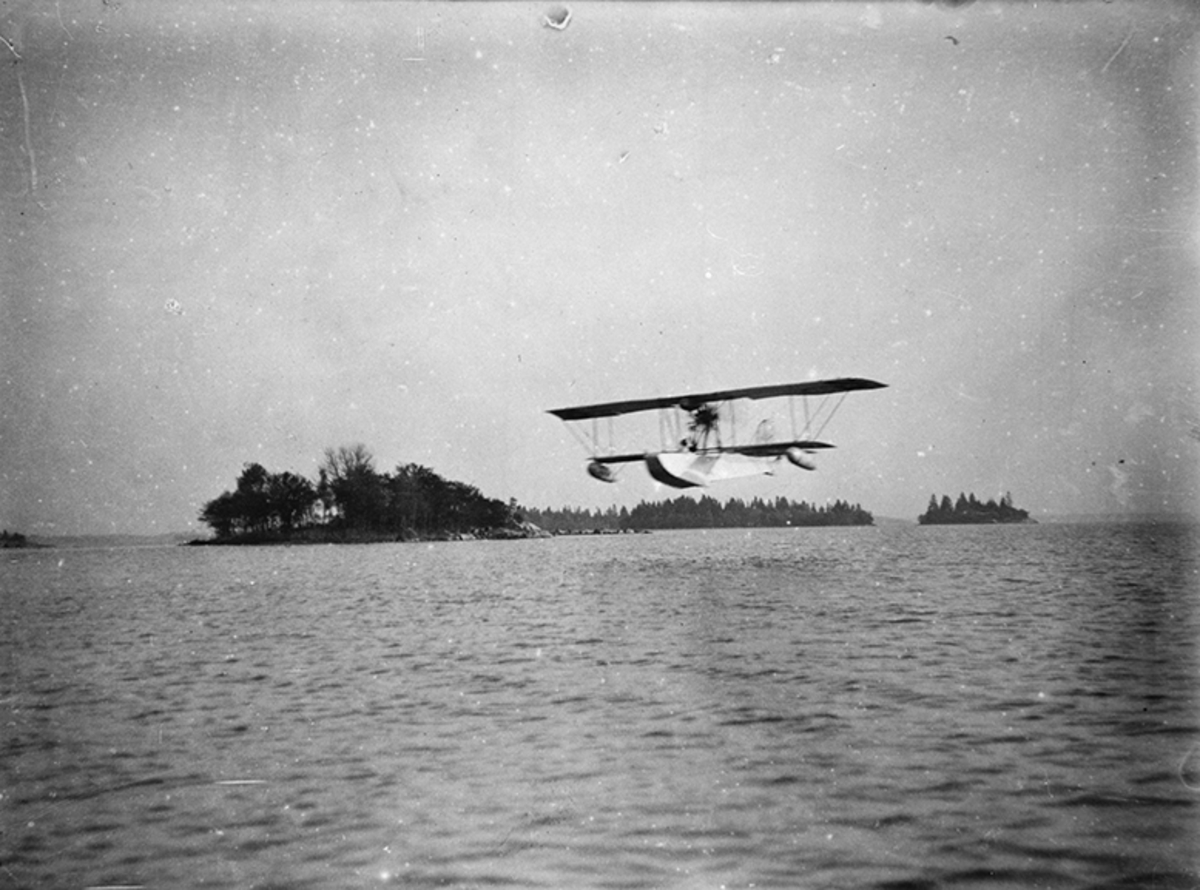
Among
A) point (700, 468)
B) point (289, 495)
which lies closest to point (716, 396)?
point (700, 468)

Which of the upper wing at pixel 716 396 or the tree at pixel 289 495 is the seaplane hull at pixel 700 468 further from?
the tree at pixel 289 495

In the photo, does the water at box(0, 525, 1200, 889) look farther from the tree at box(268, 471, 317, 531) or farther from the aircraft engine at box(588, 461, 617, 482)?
the tree at box(268, 471, 317, 531)

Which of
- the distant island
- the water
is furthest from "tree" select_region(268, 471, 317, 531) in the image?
the water

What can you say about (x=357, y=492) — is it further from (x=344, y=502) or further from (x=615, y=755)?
(x=615, y=755)

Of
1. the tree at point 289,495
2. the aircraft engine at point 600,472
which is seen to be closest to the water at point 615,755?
the aircraft engine at point 600,472

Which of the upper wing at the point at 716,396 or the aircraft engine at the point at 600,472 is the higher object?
the upper wing at the point at 716,396

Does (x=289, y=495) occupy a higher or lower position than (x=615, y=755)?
higher

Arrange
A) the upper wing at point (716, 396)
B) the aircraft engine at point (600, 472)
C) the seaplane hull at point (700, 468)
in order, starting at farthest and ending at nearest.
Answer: the aircraft engine at point (600, 472), the seaplane hull at point (700, 468), the upper wing at point (716, 396)
